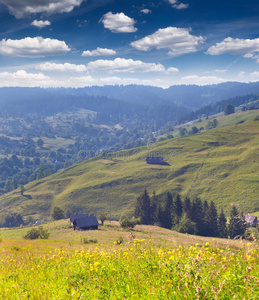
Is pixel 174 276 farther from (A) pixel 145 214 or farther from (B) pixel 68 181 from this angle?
(B) pixel 68 181

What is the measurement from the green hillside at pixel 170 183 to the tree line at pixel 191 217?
3469 cm

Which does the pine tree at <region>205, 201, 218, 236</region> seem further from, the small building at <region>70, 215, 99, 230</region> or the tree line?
the small building at <region>70, 215, 99, 230</region>

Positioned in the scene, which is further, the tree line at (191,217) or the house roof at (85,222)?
the tree line at (191,217)

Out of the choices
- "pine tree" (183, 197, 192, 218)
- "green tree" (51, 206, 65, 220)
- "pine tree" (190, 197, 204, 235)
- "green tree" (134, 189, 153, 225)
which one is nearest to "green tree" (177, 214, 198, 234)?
"pine tree" (190, 197, 204, 235)

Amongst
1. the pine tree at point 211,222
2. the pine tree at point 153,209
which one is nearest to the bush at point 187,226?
the pine tree at point 211,222

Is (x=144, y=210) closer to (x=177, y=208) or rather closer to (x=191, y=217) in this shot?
(x=177, y=208)

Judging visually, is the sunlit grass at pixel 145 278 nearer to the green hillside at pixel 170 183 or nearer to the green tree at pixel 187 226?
the green tree at pixel 187 226

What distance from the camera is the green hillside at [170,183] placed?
138m

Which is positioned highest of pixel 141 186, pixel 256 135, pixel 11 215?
pixel 256 135

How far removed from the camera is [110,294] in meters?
4.57

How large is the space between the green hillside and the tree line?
3469 cm

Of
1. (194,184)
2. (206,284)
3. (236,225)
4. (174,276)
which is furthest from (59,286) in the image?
(194,184)

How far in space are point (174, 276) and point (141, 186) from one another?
160028mm

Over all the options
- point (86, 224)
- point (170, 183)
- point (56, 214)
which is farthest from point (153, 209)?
point (170, 183)
